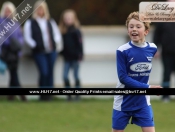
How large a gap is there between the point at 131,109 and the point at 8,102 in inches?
248

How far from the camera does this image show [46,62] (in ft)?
44.7

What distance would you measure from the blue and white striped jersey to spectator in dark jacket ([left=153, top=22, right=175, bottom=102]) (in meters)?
5.92

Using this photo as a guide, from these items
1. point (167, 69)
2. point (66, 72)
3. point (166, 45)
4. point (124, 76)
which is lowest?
point (124, 76)

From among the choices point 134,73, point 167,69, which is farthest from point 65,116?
point 134,73

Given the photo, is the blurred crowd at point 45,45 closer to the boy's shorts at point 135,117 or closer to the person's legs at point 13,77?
the person's legs at point 13,77

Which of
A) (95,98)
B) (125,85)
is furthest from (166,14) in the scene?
(95,98)

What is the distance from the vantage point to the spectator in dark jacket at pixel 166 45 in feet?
43.1

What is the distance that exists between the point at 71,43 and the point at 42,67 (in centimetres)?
73

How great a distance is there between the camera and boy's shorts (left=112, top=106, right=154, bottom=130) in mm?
7289

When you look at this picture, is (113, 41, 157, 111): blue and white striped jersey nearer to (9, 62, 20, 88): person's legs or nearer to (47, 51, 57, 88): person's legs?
(47, 51, 57, 88): person's legs

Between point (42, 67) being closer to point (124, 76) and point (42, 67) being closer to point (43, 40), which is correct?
point (43, 40)

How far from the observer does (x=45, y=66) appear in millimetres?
13617

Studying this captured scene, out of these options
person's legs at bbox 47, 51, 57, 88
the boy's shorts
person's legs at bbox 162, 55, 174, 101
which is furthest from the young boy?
person's legs at bbox 162, 55, 174, 101

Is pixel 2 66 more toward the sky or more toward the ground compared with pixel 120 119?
more toward the sky
